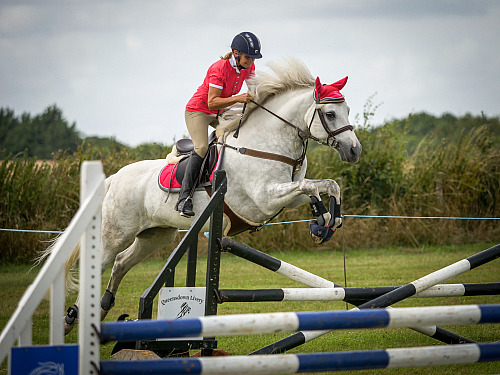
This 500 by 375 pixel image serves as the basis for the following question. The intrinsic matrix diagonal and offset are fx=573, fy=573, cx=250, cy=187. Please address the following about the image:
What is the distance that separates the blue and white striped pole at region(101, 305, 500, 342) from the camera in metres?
2.04

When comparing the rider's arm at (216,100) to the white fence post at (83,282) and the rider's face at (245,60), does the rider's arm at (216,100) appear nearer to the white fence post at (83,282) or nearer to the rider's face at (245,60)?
the rider's face at (245,60)

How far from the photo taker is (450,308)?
221 centimetres

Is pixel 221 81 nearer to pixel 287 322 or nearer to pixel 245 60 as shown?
pixel 245 60

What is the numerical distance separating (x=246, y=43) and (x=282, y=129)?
2.32ft

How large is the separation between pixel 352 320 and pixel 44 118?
2833 centimetres

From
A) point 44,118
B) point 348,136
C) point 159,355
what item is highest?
point 44,118

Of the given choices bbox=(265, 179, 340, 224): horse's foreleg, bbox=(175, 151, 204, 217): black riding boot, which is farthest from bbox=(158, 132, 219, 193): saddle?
bbox=(265, 179, 340, 224): horse's foreleg

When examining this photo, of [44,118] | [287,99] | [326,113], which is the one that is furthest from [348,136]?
[44,118]

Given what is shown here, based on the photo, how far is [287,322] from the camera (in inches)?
82.7

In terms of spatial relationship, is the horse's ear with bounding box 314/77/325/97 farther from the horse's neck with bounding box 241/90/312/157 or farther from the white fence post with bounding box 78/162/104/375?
the white fence post with bounding box 78/162/104/375

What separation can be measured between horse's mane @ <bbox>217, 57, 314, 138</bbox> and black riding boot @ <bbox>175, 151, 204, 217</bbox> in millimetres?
302

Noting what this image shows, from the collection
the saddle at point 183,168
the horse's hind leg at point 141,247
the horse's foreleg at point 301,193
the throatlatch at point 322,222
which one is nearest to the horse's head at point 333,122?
the horse's foreleg at point 301,193

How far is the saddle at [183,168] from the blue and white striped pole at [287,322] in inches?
94.8

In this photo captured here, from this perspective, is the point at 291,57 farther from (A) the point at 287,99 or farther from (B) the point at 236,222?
(B) the point at 236,222
